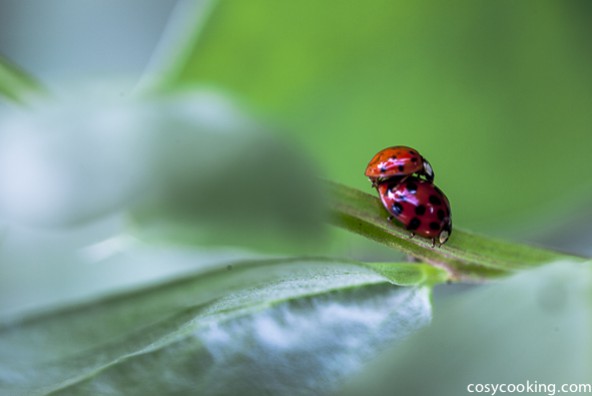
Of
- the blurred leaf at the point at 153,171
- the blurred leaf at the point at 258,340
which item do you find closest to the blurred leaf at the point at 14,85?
the blurred leaf at the point at 153,171

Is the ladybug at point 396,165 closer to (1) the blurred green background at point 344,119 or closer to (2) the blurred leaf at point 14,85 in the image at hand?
(1) the blurred green background at point 344,119

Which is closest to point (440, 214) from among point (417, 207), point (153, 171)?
point (417, 207)

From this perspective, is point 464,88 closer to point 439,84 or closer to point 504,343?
point 439,84

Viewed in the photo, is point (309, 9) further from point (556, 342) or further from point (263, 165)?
point (556, 342)

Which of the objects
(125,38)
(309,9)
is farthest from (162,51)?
(125,38)

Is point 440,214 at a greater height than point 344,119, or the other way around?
point 344,119

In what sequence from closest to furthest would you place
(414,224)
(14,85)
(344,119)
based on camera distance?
1. (414,224)
2. (14,85)
3. (344,119)

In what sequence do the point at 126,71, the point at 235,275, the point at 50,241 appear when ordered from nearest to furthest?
the point at 235,275 < the point at 50,241 < the point at 126,71
